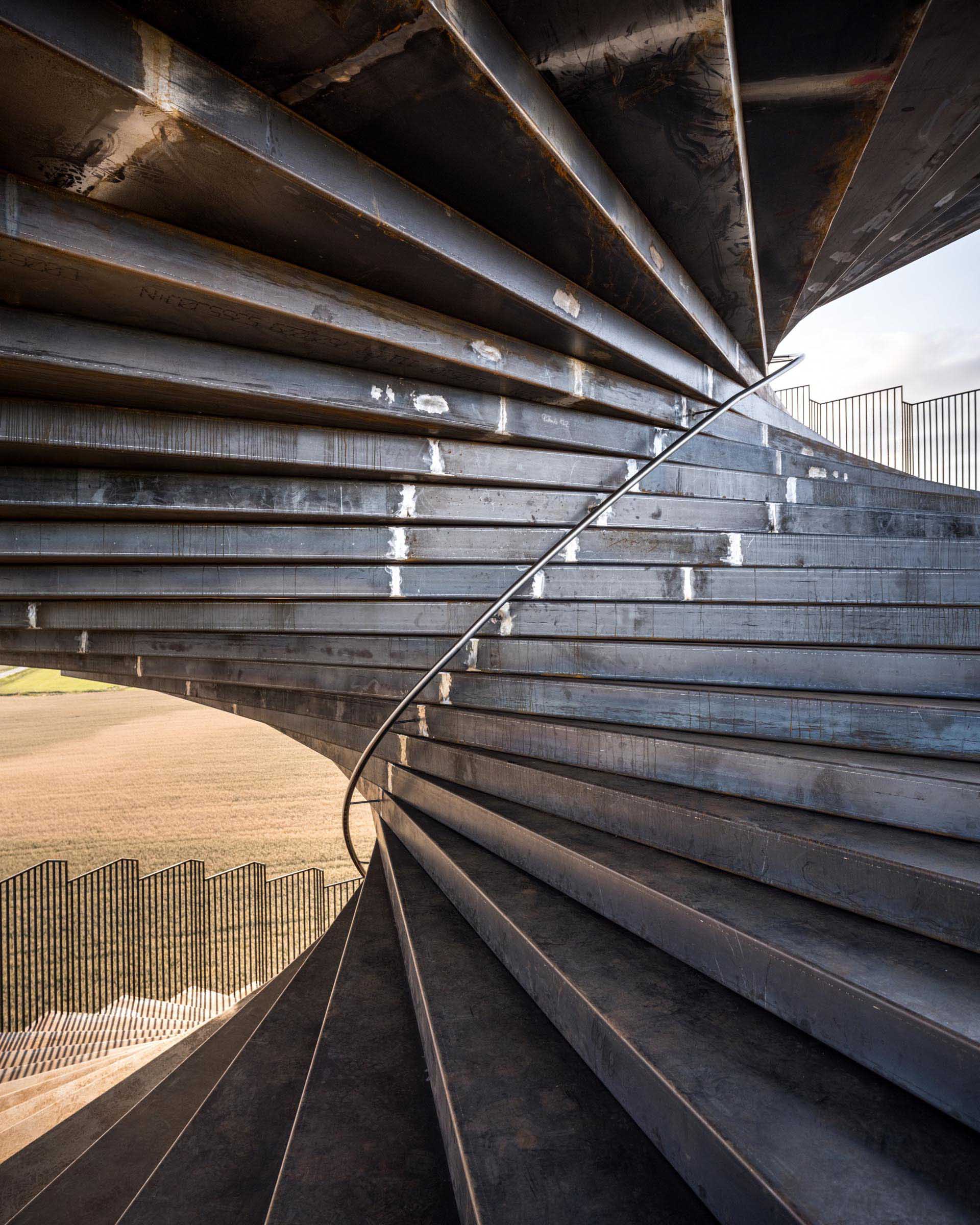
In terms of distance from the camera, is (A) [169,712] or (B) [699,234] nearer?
(B) [699,234]

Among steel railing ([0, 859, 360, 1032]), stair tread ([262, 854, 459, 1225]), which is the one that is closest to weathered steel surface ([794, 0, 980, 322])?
stair tread ([262, 854, 459, 1225])

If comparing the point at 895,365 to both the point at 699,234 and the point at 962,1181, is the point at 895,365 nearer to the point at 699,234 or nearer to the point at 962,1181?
the point at 699,234

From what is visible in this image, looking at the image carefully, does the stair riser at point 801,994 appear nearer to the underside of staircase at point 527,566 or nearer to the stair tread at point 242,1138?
the underside of staircase at point 527,566

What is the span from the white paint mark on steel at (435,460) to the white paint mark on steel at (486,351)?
0.48 meters

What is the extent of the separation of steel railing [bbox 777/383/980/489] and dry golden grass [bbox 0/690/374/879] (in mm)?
9046

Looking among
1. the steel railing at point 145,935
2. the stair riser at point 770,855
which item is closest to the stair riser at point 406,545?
the stair riser at point 770,855

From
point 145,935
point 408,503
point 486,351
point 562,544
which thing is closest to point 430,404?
point 486,351

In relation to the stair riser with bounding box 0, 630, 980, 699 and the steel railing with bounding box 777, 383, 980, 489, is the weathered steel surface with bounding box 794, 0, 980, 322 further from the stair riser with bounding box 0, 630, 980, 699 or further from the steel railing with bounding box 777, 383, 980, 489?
the steel railing with bounding box 777, 383, 980, 489

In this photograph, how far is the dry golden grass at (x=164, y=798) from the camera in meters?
8.79

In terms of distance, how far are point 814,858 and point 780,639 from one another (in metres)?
1.07

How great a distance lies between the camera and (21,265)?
5.21 ft

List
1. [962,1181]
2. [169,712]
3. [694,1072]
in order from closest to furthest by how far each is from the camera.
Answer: [962,1181] < [694,1072] < [169,712]

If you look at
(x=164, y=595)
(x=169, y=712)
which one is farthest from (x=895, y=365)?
(x=169, y=712)

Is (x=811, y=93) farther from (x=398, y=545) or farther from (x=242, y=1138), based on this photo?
(x=242, y=1138)
